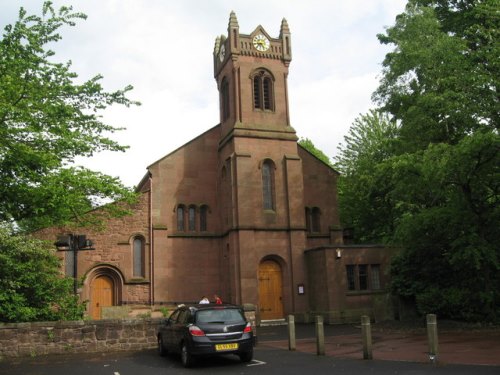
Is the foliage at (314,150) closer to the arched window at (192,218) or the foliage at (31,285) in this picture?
the arched window at (192,218)

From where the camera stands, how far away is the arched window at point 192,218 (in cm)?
3109

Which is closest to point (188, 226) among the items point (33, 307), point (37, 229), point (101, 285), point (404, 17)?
point (101, 285)

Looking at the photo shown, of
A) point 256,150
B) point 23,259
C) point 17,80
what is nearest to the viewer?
point 17,80

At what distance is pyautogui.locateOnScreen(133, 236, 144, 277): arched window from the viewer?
29516 millimetres

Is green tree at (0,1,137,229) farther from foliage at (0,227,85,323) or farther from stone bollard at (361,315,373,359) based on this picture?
stone bollard at (361,315,373,359)

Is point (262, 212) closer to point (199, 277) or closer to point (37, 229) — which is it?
point (199, 277)

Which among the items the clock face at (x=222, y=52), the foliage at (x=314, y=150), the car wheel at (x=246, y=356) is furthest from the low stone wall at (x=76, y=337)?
the foliage at (x=314, y=150)

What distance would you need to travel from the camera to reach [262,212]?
29.5 metres

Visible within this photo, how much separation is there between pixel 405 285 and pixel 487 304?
15.8 feet

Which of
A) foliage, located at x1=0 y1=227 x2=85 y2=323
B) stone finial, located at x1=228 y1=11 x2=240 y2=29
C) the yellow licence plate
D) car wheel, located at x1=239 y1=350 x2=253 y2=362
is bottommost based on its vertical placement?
car wheel, located at x1=239 y1=350 x2=253 y2=362

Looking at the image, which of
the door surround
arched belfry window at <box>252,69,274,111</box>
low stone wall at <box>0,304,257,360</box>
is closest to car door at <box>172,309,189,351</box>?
low stone wall at <box>0,304,257,360</box>

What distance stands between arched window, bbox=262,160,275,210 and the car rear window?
1660 cm

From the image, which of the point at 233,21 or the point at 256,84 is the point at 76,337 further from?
the point at 233,21

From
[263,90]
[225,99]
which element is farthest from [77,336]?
[225,99]
